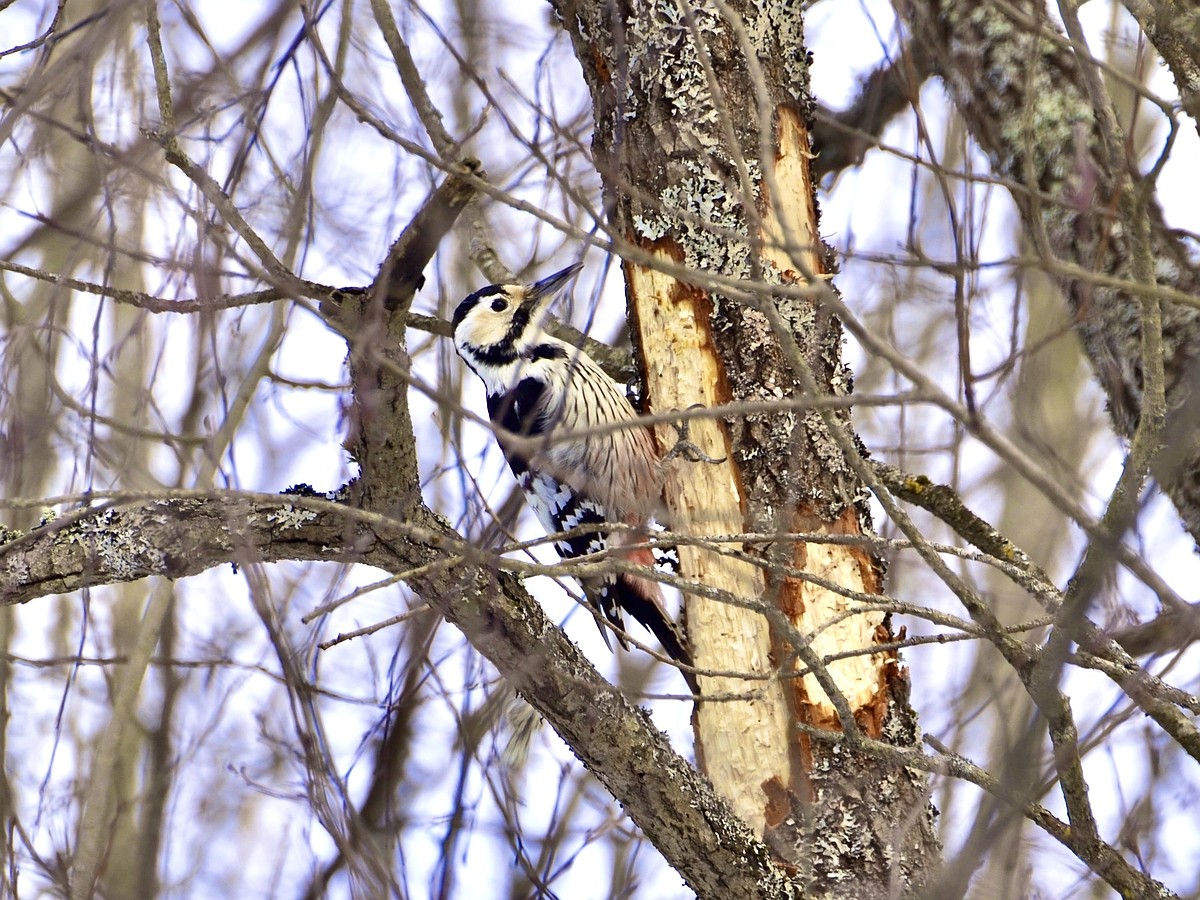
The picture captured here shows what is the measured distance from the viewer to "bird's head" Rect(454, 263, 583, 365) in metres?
3.84

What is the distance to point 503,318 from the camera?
4.03 m

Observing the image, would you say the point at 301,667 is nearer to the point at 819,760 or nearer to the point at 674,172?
the point at 819,760

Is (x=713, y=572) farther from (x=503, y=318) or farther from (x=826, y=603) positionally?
(x=503, y=318)

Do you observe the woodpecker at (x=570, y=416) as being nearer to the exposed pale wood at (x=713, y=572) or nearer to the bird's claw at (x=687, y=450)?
the bird's claw at (x=687, y=450)

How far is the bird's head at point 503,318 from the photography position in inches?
151

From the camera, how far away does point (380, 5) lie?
1843 mm

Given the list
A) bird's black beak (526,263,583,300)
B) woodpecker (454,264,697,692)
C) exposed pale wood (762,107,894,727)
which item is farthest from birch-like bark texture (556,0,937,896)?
bird's black beak (526,263,583,300)

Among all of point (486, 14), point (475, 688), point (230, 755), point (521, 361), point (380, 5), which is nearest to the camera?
point (380, 5)

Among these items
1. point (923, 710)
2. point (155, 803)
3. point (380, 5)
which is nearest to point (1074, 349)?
point (923, 710)

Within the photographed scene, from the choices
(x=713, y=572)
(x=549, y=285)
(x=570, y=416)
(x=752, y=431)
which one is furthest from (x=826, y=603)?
(x=549, y=285)

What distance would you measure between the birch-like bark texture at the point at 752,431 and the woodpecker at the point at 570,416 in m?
0.54

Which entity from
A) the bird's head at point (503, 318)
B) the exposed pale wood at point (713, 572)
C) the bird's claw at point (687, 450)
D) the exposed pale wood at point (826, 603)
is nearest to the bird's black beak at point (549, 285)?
the bird's head at point (503, 318)

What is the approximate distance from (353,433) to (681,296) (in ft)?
3.75

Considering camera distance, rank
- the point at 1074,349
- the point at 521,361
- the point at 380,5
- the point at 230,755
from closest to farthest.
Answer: the point at 380,5
the point at 521,361
the point at 230,755
the point at 1074,349
